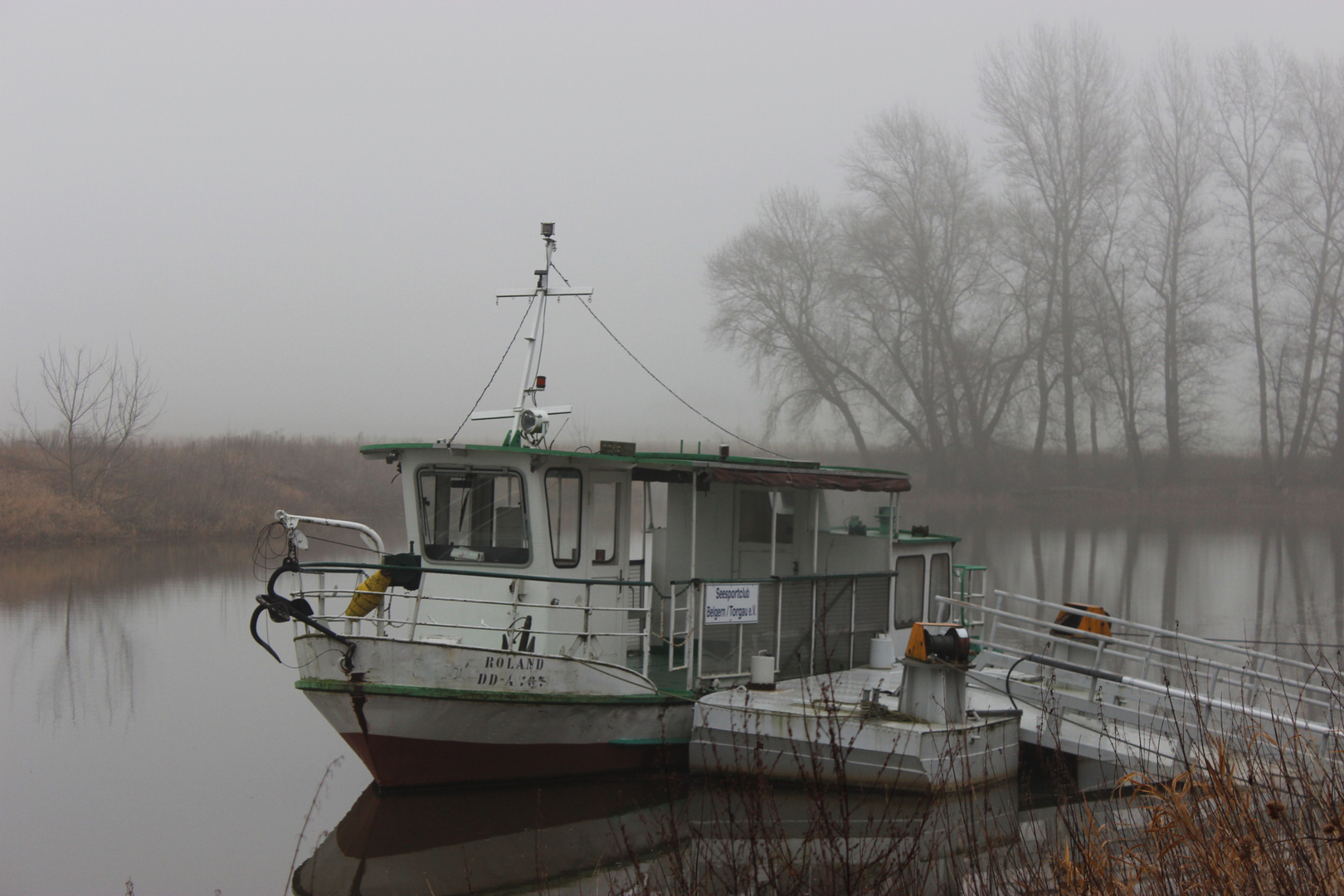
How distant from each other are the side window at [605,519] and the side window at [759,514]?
5.74ft

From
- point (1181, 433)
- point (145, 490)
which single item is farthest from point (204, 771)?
point (1181, 433)

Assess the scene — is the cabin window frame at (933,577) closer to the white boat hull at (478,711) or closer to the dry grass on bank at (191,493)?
the white boat hull at (478,711)

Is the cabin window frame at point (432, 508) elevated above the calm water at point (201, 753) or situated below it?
above

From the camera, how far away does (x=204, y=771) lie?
10969mm

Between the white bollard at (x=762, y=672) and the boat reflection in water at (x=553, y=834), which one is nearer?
the boat reflection in water at (x=553, y=834)

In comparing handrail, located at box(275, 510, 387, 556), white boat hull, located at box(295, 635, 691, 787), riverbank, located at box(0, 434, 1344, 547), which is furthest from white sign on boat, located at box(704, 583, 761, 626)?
riverbank, located at box(0, 434, 1344, 547)

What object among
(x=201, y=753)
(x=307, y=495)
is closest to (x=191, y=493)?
(x=307, y=495)

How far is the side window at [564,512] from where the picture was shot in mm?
10422

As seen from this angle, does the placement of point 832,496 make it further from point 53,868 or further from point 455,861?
point 53,868

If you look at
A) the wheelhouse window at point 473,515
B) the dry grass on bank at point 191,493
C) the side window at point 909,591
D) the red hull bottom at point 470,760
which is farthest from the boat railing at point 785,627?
the dry grass on bank at point 191,493

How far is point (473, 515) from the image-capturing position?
10.5 metres

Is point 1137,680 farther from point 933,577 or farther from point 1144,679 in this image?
point 933,577

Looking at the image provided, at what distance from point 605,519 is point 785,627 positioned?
2.20 metres

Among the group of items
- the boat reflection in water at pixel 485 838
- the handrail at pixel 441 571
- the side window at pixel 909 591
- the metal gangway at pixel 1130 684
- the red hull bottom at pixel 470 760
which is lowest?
the boat reflection in water at pixel 485 838
